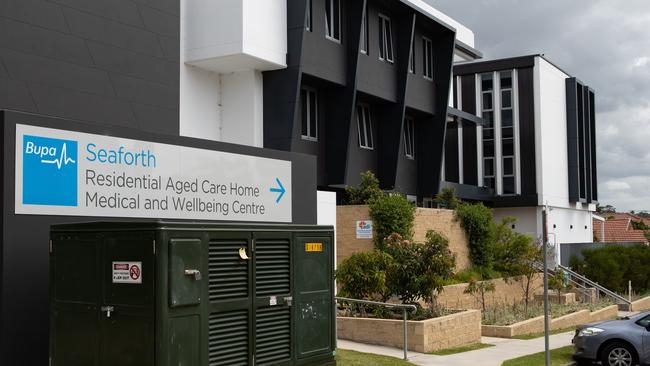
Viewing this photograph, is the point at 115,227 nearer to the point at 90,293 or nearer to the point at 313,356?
the point at 90,293

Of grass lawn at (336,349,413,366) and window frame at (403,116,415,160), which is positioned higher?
window frame at (403,116,415,160)

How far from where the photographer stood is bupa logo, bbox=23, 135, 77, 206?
9805 millimetres

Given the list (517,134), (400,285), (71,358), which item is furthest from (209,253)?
(517,134)

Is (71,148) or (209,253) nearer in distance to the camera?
(209,253)

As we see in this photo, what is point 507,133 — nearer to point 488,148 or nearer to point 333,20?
point 488,148

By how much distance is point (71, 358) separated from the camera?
8.50m

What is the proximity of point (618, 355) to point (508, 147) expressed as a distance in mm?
28821

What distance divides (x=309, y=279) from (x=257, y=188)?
4.09m

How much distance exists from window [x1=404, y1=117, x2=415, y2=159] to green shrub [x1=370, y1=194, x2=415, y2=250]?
8.13 m

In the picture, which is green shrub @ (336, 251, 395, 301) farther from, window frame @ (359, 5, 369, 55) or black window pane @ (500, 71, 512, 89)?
black window pane @ (500, 71, 512, 89)

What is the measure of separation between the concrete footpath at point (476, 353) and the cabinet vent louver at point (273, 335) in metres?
5.63

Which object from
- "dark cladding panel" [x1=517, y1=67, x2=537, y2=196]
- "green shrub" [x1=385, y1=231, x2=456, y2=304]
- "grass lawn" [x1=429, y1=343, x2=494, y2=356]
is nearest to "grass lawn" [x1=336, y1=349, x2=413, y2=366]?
"grass lawn" [x1=429, y1=343, x2=494, y2=356]

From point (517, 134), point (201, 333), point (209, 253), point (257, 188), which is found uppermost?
point (517, 134)

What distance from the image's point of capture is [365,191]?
24016mm
